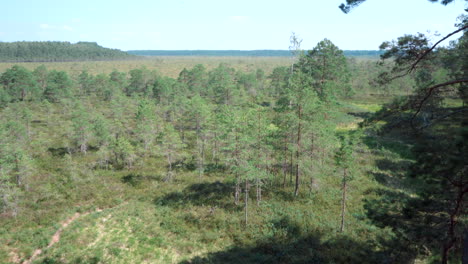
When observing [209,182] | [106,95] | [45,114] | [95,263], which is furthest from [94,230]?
[106,95]

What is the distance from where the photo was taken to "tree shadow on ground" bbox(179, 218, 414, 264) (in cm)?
1567

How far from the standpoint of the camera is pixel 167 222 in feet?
68.8

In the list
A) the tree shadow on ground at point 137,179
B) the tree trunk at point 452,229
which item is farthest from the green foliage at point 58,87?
the tree trunk at point 452,229

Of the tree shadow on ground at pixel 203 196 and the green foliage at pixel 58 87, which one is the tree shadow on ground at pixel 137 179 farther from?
the green foliage at pixel 58 87

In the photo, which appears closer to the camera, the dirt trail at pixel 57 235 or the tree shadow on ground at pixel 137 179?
the dirt trail at pixel 57 235

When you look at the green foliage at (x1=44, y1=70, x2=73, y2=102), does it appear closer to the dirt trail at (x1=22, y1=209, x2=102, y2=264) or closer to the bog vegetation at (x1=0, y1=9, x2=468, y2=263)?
the bog vegetation at (x1=0, y1=9, x2=468, y2=263)

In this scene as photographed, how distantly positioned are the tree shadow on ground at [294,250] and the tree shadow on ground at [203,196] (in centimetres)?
532

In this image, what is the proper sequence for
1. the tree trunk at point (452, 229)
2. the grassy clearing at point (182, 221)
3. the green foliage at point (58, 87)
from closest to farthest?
the tree trunk at point (452, 229) → the grassy clearing at point (182, 221) → the green foliage at point (58, 87)

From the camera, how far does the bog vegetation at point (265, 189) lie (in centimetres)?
941

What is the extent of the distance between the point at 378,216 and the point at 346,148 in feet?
26.3

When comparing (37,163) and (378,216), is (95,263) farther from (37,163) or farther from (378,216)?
(37,163)

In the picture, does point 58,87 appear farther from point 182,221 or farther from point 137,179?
point 182,221

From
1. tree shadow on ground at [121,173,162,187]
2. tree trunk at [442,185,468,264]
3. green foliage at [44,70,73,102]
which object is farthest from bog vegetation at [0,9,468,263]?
green foliage at [44,70,73,102]

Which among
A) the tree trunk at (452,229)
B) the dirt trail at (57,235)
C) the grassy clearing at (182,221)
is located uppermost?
the tree trunk at (452,229)
